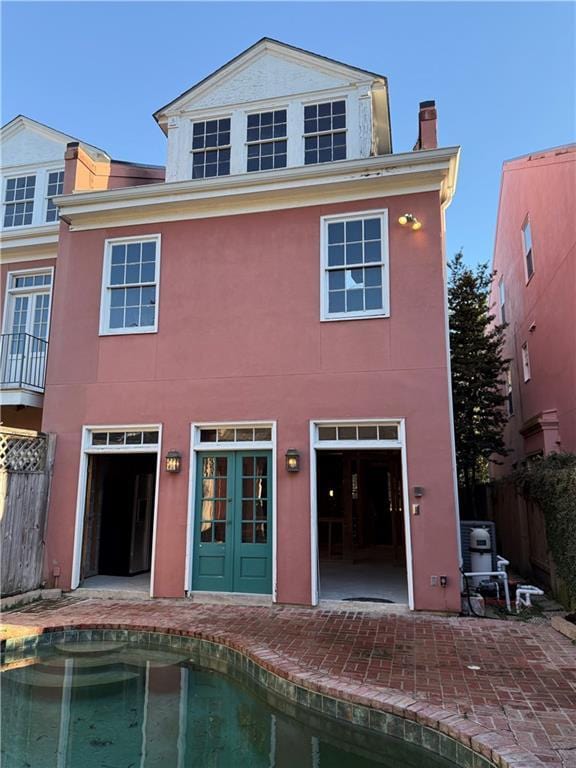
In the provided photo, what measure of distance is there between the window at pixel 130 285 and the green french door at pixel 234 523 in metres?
2.70

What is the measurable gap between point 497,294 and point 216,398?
1258 cm

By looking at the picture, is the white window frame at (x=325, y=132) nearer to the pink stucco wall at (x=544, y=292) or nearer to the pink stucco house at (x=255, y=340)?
the pink stucco house at (x=255, y=340)

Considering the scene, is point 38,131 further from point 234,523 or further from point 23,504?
point 234,523

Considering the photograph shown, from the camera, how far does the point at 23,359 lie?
10305mm

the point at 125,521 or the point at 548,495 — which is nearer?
the point at 548,495

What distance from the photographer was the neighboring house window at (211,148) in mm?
9305

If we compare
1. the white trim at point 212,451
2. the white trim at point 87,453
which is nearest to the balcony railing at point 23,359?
the white trim at point 87,453

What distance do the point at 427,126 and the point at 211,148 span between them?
382cm

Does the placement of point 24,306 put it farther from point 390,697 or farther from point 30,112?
point 390,697

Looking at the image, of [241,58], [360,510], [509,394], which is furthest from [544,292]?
[241,58]

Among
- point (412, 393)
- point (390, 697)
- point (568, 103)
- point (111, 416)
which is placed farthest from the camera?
point (568, 103)

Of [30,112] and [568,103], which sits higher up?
[30,112]

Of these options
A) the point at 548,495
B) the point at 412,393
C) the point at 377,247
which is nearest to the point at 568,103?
the point at 377,247

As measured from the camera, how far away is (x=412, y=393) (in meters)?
7.38
